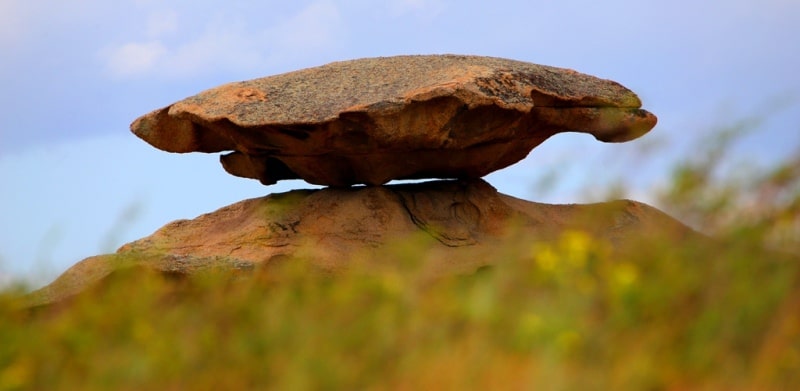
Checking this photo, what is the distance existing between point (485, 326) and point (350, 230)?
279 inches

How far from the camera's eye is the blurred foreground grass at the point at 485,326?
3850mm

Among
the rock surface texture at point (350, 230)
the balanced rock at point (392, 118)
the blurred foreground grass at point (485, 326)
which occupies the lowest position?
→ the blurred foreground grass at point (485, 326)

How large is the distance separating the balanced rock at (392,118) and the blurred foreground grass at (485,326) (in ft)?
18.0

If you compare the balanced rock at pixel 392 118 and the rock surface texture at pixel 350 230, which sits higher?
the balanced rock at pixel 392 118

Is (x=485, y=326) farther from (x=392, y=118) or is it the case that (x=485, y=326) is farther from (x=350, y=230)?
(x=350, y=230)

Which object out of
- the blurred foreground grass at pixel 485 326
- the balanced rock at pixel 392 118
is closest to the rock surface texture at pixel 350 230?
the balanced rock at pixel 392 118

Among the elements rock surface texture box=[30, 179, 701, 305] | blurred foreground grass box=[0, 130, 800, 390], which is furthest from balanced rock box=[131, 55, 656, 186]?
blurred foreground grass box=[0, 130, 800, 390]

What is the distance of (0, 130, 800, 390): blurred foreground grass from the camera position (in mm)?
3850

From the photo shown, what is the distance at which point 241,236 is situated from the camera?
11258 millimetres

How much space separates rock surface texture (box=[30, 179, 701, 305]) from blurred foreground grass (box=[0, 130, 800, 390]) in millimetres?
5292

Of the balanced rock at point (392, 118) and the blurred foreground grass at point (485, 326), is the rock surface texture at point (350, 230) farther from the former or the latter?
the blurred foreground grass at point (485, 326)

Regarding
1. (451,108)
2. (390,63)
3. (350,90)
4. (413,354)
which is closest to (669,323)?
(413,354)

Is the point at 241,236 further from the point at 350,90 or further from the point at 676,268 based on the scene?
the point at 676,268

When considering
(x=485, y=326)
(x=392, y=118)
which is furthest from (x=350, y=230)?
(x=485, y=326)
